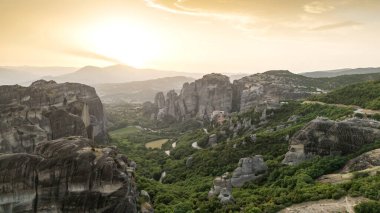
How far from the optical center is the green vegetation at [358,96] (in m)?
87.2

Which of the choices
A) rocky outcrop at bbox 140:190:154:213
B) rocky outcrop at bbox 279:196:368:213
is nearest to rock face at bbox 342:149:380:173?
rocky outcrop at bbox 279:196:368:213

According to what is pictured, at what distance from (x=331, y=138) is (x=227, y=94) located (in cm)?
10673

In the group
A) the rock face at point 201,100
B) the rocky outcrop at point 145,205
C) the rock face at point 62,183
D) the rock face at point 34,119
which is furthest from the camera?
the rock face at point 201,100

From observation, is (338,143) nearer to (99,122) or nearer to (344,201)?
(344,201)

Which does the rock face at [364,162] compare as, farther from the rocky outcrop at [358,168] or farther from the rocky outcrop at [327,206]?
the rocky outcrop at [327,206]

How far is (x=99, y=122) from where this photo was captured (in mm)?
125000

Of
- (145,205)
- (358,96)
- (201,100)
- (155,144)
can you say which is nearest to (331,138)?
(145,205)

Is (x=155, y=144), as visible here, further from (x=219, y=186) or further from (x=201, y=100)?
(x=219, y=186)

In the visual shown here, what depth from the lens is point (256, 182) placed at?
6072 centimetres

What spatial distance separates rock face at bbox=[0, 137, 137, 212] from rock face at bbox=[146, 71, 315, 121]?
103m

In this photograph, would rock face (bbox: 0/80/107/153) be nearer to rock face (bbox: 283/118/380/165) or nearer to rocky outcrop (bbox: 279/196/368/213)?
rock face (bbox: 283/118/380/165)

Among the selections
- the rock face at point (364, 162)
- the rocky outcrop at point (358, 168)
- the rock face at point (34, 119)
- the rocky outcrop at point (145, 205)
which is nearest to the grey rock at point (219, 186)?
the rocky outcrop at point (145, 205)

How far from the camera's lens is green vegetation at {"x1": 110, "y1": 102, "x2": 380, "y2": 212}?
44434 millimetres

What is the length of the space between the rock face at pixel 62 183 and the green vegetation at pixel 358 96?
6060 centimetres
